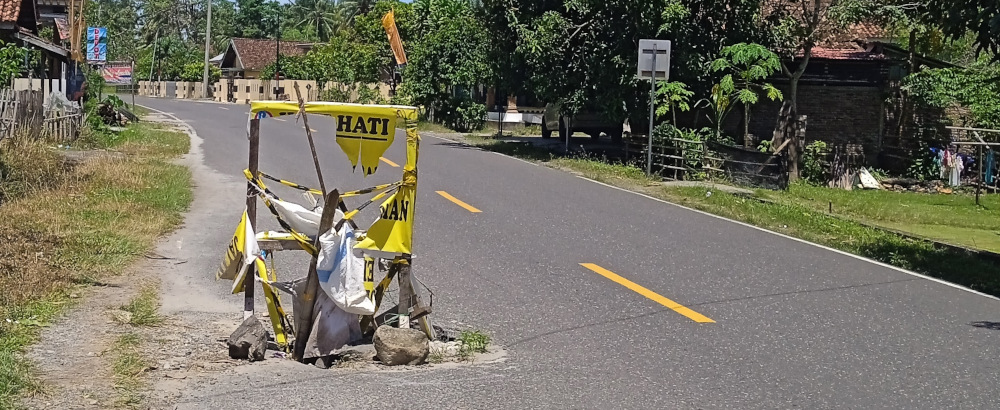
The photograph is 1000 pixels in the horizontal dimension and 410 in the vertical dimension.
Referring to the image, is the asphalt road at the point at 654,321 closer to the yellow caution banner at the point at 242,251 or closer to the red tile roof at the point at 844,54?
the yellow caution banner at the point at 242,251

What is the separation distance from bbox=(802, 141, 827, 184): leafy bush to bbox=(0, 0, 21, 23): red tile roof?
1998 centimetres

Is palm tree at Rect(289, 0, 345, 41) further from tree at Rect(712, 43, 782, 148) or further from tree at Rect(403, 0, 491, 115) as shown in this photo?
tree at Rect(712, 43, 782, 148)

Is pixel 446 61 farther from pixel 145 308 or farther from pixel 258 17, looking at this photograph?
pixel 258 17

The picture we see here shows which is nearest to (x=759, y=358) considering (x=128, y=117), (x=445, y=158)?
(x=445, y=158)

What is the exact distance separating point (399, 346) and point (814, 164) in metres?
21.8

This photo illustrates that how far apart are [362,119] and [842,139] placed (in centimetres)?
2400

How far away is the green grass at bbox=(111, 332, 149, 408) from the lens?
20.4ft

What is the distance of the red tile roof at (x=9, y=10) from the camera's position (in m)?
26.2

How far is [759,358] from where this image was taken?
303 inches

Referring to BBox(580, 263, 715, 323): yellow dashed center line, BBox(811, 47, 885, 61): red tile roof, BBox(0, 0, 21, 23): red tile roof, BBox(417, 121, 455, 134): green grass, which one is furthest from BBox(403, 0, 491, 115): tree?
BBox(580, 263, 715, 323): yellow dashed center line

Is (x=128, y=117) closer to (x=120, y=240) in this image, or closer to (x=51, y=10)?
(x=51, y=10)

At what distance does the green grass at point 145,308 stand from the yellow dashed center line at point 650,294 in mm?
4309

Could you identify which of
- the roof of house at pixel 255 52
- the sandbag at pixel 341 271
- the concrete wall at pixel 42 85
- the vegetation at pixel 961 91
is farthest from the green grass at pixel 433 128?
the roof of house at pixel 255 52

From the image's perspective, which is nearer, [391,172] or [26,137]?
[26,137]
